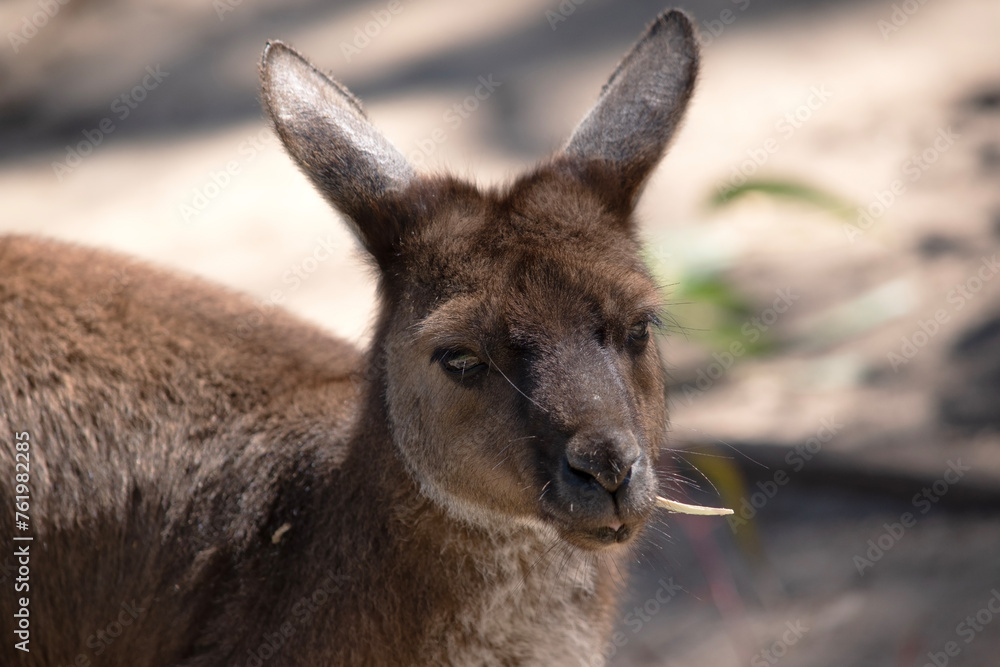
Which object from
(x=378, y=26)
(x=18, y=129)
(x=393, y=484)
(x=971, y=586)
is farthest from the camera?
(x=378, y=26)

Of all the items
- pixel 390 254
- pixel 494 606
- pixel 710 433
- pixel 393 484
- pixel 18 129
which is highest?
pixel 18 129

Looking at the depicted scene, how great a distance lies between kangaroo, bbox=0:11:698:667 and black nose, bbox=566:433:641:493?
150mm

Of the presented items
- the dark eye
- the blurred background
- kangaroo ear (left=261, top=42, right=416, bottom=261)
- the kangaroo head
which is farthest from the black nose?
kangaroo ear (left=261, top=42, right=416, bottom=261)

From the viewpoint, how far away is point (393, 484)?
3797 mm

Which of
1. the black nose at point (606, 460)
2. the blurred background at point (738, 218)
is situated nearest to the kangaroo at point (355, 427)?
the black nose at point (606, 460)

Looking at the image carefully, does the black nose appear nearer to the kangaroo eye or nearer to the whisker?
the whisker

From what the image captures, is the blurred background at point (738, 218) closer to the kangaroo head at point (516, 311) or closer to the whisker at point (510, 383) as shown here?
the kangaroo head at point (516, 311)

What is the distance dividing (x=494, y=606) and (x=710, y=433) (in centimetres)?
354

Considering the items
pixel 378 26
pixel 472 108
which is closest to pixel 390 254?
pixel 472 108

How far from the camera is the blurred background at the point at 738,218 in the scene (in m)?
6.07

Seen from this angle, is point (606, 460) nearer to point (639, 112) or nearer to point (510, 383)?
point (510, 383)

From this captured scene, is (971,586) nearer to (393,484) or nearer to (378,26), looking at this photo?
(393,484)

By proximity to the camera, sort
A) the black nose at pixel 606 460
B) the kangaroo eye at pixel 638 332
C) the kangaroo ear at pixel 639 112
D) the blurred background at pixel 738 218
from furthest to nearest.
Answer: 1. the blurred background at pixel 738 218
2. the kangaroo ear at pixel 639 112
3. the kangaroo eye at pixel 638 332
4. the black nose at pixel 606 460

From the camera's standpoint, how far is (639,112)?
4137mm
